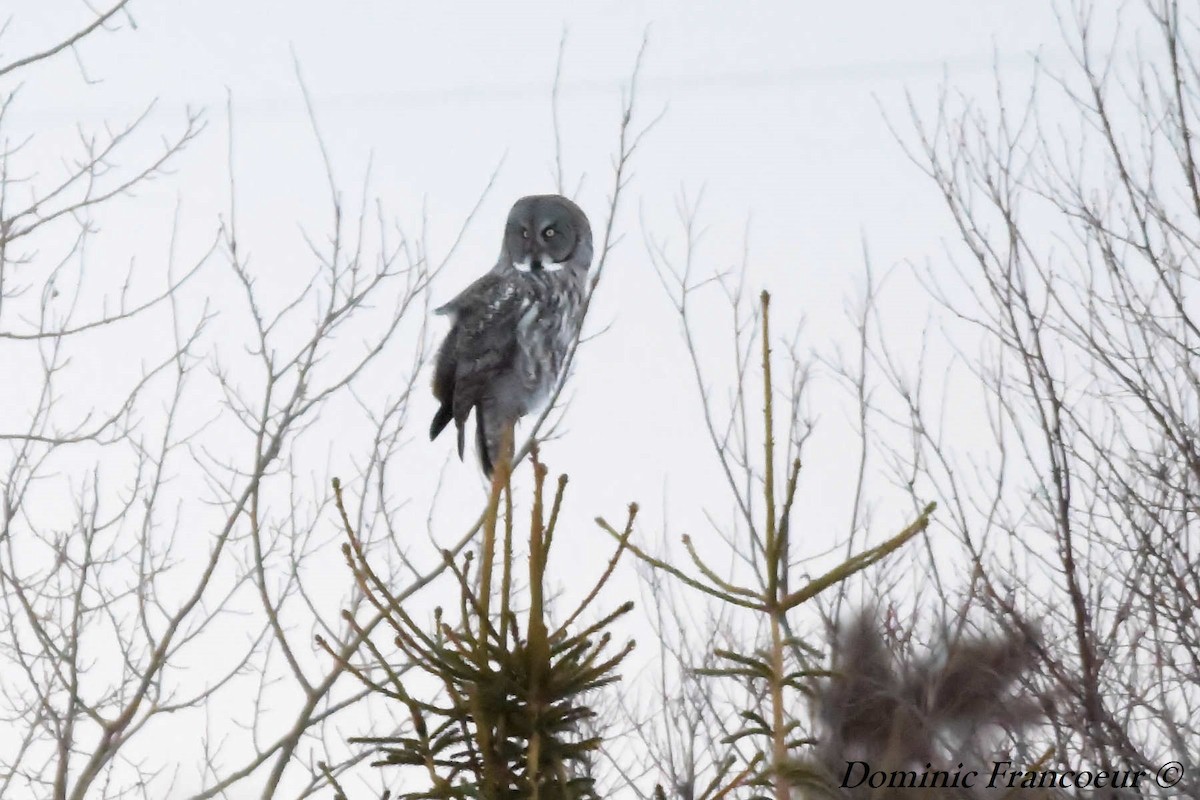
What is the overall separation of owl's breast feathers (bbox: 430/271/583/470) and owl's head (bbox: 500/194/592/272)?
0.14 metres

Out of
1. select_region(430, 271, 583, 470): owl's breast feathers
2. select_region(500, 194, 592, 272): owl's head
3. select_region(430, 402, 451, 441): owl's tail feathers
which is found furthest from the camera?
select_region(500, 194, 592, 272): owl's head

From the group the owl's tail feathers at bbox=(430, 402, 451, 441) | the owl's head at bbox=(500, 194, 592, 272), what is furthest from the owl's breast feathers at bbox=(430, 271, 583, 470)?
the owl's head at bbox=(500, 194, 592, 272)

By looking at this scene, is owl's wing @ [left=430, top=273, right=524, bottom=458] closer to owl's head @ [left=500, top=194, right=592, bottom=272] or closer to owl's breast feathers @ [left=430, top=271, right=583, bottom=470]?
owl's breast feathers @ [left=430, top=271, right=583, bottom=470]

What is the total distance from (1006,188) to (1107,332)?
65cm

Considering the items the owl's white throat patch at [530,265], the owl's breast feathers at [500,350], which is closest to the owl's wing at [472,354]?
the owl's breast feathers at [500,350]

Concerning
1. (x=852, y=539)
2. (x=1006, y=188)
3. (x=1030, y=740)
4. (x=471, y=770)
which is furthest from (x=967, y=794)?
(x=471, y=770)

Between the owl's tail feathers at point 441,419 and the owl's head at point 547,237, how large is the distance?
77 centimetres

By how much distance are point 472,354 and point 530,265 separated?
0.59 meters

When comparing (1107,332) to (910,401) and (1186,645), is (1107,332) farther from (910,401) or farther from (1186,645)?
(1186,645)

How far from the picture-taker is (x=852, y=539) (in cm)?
556

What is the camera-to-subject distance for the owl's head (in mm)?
5957

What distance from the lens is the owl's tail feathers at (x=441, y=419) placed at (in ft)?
18.0

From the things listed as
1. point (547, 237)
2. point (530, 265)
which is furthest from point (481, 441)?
point (547, 237)

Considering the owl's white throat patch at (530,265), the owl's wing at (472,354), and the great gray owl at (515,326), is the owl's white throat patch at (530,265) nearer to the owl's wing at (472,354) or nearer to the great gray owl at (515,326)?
the great gray owl at (515,326)
